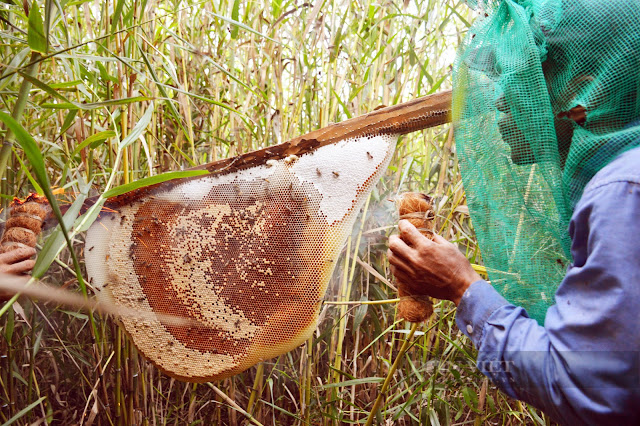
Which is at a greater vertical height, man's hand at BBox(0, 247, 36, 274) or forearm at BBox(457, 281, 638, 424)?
man's hand at BBox(0, 247, 36, 274)

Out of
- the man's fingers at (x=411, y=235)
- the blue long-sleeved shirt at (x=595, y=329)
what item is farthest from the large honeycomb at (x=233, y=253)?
the blue long-sleeved shirt at (x=595, y=329)

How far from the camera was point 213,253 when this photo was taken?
47.7 inches

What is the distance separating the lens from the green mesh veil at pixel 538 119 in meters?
0.80

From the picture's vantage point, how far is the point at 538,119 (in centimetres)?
89

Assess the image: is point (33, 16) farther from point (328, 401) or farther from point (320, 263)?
point (328, 401)

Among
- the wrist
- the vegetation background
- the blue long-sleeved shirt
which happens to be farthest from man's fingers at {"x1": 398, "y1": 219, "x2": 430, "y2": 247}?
the vegetation background

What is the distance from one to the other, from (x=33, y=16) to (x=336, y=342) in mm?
1378

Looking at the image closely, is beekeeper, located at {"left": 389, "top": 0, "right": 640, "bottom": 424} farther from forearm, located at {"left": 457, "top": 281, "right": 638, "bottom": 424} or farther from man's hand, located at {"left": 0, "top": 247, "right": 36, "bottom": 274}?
man's hand, located at {"left": 0, "top": 247, "right": 36, "bottom": 274}

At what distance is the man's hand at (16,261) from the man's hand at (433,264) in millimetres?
817

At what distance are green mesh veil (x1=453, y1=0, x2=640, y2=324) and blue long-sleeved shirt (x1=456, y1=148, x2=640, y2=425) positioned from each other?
0.13m

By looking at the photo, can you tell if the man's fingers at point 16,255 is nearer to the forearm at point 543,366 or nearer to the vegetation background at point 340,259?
the vegetation background at point 340,259

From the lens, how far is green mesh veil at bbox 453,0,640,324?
80 centimetres

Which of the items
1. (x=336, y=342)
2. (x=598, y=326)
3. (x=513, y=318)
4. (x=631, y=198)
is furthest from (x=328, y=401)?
(x=631, y=198)

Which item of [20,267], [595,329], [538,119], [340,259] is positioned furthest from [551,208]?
[20,267]
